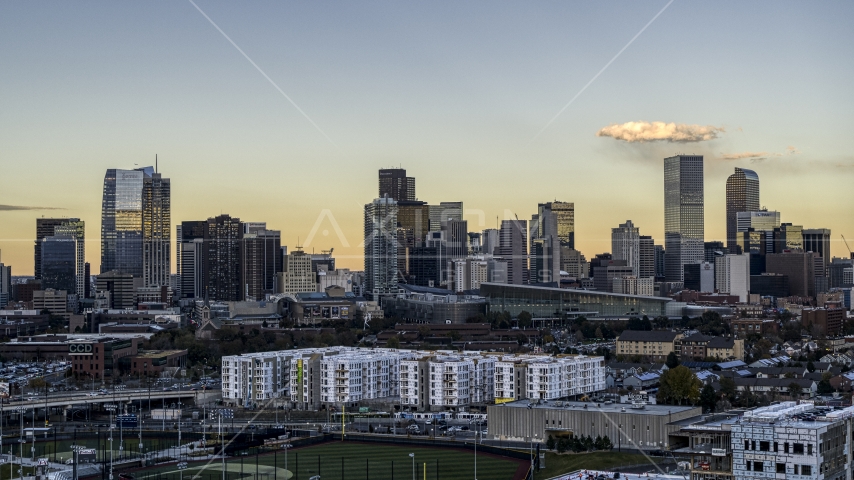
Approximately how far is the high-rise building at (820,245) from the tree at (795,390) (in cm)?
7276

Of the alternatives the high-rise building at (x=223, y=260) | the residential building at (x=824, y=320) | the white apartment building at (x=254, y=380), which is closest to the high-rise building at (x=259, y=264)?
the high-rise building at (x=223, y=260)

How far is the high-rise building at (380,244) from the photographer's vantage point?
110812 mm

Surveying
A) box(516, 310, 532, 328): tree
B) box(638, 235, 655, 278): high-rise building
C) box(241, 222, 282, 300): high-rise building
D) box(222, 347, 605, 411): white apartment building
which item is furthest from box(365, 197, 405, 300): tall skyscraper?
box(222, 347, 605, 411): white apartment building

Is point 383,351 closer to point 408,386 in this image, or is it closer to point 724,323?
point 408,386

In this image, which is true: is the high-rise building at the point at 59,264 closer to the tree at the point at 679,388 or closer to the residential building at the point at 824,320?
the residential building at the point at 824,320

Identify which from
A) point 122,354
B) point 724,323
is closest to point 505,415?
point 122,354

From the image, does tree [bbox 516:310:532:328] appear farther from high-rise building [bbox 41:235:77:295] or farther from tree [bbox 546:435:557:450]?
high-rise building [bbox 41:235:77:295]

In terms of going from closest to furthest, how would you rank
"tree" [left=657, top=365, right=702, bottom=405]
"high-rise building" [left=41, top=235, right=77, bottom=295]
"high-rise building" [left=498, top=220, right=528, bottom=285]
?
1. "tree" [left=657, top=365, right=702, bottom=405]
2. "high-rise building" [left=41, top=235, right=77, bottom=295]
3. "high-rise building" [left=498, top=220, right=528, bottom=285]

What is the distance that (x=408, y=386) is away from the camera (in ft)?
139

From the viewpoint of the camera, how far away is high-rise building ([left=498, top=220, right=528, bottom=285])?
396 ft

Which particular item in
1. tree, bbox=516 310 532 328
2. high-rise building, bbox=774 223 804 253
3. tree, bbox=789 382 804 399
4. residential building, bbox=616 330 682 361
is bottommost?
A: tree, bbox=789 382 804 399

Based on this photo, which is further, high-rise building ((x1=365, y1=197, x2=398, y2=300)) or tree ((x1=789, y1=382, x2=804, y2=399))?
high-rise building ((x1=365, y1=197, x2=398, y2=300))

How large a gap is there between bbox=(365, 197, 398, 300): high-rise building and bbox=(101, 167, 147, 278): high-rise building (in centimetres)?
2543

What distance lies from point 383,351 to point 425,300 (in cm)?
3341
